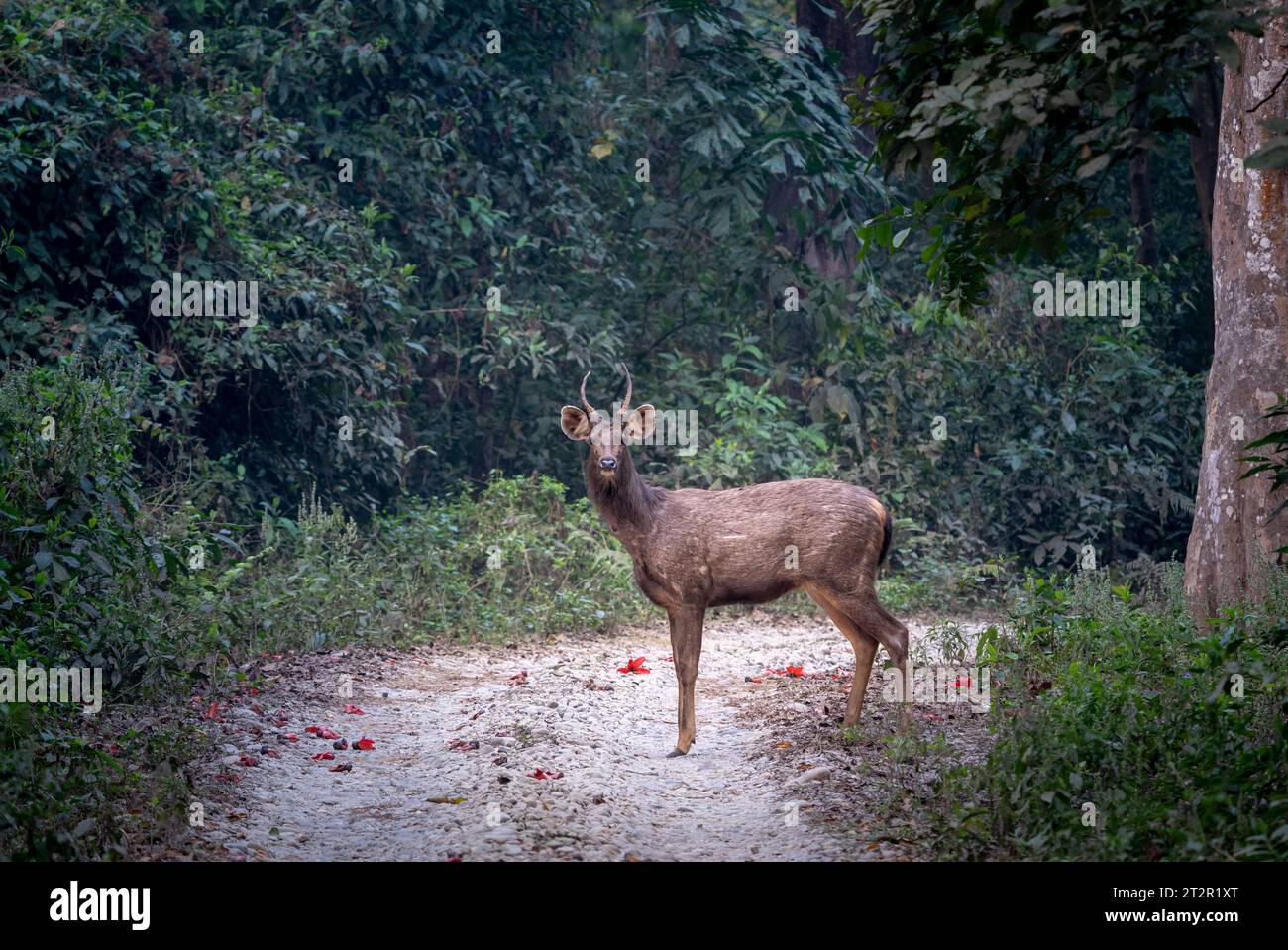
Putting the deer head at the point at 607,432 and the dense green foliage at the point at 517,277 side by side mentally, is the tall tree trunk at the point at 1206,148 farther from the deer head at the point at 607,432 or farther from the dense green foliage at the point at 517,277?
the deer head at the point at 607,432

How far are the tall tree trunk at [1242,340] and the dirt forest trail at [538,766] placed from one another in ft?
9.01

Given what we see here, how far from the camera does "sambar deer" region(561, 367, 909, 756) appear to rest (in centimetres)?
905

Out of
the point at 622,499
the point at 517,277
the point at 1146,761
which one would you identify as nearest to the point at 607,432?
the point at 622,499

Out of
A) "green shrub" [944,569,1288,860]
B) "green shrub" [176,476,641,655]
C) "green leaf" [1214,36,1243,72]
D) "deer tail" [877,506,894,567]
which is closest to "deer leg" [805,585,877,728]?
"deer tail" [877,506,894,567]

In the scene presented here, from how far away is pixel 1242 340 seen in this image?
392 inches

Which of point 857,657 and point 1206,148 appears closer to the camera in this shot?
point 857,657

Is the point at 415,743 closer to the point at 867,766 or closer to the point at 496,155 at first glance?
the point at 867,766

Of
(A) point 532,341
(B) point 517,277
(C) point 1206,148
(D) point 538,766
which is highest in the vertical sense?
(C) point 1206,148

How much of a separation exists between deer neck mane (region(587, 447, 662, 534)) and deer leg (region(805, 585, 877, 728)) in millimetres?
1285

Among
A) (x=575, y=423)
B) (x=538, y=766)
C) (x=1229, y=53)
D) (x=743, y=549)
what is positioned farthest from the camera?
(x=575, y=423)

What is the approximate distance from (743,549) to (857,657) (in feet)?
3.55

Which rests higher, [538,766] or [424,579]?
[424,579]

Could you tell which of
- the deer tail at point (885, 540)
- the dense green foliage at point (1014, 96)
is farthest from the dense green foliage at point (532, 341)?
the deer tail at point (885, 540)

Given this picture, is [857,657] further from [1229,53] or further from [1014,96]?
[1229,53]
